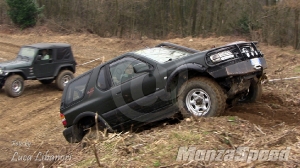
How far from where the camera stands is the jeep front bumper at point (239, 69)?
592 cm

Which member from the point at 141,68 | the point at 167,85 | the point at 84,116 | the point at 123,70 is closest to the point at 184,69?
the point at 167,85

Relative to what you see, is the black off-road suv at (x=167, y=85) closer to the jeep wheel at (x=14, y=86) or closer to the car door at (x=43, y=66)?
the jeep wheel at (x=14, y=86)

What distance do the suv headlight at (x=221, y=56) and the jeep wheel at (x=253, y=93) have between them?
1076 millimetres

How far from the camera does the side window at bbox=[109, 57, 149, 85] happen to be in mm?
6570

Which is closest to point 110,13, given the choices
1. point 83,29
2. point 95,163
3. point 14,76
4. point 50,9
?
point 83,29

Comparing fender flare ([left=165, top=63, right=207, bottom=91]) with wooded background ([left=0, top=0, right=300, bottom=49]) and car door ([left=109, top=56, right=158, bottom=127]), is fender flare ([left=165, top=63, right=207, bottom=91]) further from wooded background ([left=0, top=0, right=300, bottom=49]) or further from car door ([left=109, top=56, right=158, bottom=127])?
wooded background ([left=0, top=0, right=300, bottom=49])

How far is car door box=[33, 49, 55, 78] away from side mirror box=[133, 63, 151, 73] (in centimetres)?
743

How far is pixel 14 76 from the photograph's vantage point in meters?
12.5

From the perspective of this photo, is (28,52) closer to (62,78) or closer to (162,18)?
(62,78)

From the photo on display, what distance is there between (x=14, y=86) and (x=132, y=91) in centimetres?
743

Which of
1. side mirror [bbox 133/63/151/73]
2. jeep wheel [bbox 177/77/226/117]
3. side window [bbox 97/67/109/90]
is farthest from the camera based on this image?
side window [bbox 97/67/109/90]

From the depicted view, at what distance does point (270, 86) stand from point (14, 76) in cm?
809

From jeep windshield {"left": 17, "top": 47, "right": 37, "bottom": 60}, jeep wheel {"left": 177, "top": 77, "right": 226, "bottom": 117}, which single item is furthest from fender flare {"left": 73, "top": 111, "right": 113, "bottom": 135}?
jeep windshield {"left": 17, "top": 47, "right": 37, "bottom": 60}

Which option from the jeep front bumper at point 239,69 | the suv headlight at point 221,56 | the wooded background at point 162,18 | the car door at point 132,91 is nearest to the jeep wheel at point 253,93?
the jeep front bumper at point 239,69
